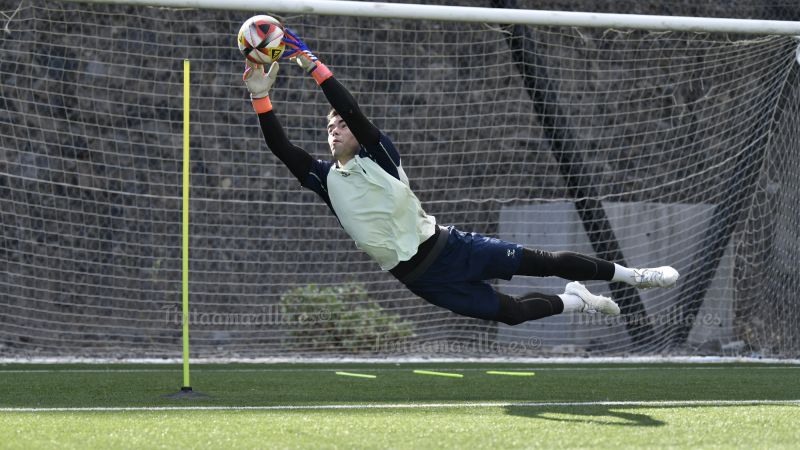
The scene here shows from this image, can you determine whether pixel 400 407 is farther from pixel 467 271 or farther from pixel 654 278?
pixel 654 278

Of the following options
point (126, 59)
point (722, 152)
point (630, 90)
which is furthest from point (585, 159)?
point (126, 59)

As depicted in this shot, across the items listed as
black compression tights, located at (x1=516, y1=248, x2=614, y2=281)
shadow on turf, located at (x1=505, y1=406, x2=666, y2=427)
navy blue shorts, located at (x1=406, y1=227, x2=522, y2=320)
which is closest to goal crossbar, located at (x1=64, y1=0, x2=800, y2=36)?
navy blue shorts, located at (x1=406, y1=227, x2=522, y2=320)

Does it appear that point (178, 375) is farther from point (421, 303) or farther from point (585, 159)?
point (585, 159)

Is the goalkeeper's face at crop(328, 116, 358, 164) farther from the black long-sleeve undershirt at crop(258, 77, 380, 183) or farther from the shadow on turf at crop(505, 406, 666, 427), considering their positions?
the shadow on turf at crop(505, 406, 666, 427)

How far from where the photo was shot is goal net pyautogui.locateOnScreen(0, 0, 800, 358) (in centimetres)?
866

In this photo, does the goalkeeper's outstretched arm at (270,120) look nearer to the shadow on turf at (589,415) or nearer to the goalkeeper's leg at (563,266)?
the goalkeeper's leg at (563,266)

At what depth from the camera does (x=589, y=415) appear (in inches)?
176

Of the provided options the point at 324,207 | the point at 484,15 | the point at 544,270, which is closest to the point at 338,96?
the point at 544,270

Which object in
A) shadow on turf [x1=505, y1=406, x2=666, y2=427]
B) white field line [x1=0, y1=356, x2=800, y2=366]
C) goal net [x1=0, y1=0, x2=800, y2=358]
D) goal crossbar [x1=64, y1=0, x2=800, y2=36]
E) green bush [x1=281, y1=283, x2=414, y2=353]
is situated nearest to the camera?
shadow on turf [x1=505, y1=406, x2=666, y2=427]

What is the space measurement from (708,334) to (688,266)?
64 cm

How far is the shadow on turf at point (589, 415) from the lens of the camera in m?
4.16

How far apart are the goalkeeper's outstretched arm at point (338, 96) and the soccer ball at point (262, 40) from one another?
0.14 feet

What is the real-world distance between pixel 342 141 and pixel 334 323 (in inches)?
167

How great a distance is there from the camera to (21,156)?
9.06 meters
